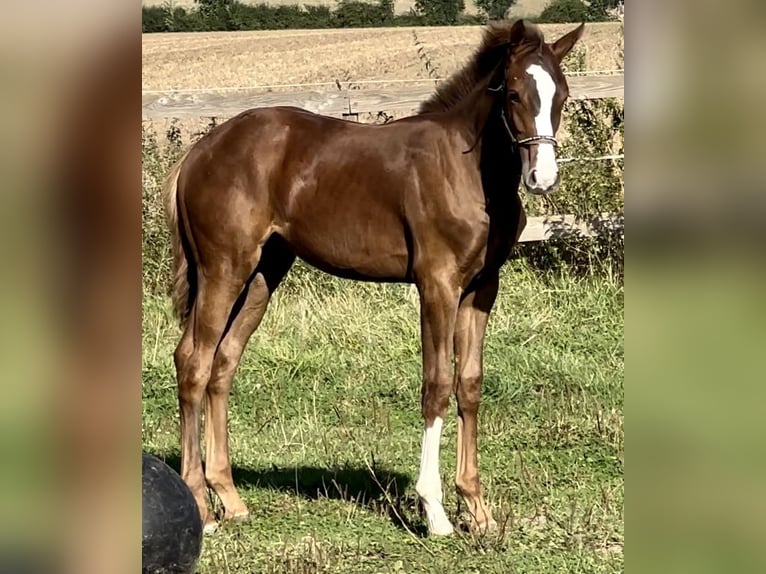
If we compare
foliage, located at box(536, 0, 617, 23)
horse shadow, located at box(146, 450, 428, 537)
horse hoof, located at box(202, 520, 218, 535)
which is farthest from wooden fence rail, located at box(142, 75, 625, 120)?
foliage, located at box(536, 0, 617, 23)

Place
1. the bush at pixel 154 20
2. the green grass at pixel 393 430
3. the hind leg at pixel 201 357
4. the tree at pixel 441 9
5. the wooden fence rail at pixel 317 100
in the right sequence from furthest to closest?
1. the tree at pixel 441 9
2. the bush at pixel 154 20
3. the wooden fence rail at pixel 317 100
4. the hind leg at pixel 201 357
5. the green grass at pixel 393 430

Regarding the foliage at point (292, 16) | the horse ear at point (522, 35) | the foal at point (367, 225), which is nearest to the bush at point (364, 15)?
the foliage at point (292, 16)

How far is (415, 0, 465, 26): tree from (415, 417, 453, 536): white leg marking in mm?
36391

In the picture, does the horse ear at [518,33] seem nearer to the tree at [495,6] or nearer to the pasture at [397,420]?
the pasture at [397,420]

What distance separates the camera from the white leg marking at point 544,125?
4.38 m

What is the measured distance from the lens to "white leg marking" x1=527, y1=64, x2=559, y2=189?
438 centimetres

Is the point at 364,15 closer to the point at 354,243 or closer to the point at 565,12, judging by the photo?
the point at 565,12

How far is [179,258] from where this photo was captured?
5621 millimetres

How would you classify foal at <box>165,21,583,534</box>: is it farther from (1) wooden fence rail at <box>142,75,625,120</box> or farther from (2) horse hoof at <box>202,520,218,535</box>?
(1) wooden fence rail at <box>142,75,625,120</box>

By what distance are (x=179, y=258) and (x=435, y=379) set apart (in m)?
1.66

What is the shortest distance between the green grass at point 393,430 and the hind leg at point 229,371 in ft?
0.73
